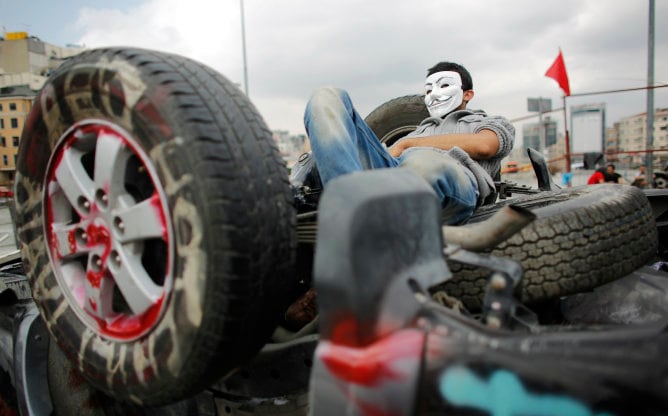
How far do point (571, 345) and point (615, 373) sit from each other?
0.08 m

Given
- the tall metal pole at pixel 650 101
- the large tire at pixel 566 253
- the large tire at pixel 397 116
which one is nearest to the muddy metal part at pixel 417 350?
the large tire at pixel 566 253

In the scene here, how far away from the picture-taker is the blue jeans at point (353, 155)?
164cm

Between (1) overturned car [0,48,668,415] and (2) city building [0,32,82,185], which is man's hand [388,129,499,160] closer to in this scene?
(1) overturned car [0,48,668,415]

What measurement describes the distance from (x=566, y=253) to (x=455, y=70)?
6.03ft

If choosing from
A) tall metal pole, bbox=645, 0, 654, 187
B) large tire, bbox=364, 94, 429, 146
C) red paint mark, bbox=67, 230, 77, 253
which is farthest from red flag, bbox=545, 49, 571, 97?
red paint mark, bbox=67, 230, 77, 253

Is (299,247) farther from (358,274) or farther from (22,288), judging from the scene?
(22,288)

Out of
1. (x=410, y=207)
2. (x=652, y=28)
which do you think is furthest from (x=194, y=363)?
(x=652, y=28)

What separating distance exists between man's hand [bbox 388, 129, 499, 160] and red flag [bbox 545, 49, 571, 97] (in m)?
9.77

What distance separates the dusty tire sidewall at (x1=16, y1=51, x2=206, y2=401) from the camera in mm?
1178

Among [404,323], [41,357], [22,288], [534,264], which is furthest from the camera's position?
[22,288]

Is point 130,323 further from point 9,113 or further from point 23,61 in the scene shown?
point 23,61

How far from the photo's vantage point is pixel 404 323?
944 millimetres

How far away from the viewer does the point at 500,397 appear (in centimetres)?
88

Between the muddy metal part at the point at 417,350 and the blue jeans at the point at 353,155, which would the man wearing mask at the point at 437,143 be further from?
the muddy metal part at the point at 417,350
